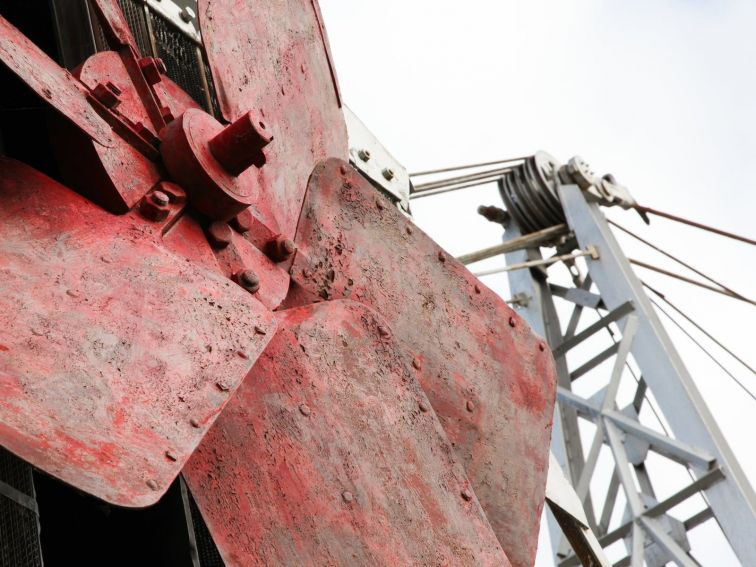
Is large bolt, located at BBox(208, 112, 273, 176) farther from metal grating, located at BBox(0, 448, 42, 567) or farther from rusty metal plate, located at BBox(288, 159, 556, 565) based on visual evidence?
metal grating, located at BBox(0, 448, 42, 567)

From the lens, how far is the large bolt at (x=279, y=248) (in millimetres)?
3289

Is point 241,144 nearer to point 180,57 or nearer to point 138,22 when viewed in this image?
point 138,22

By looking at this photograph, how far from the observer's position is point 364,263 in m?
3.48

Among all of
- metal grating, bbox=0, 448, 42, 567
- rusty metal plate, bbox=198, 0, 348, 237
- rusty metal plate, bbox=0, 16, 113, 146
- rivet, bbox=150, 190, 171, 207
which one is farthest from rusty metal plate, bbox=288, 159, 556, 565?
metal grating, bbox=0, 448, 42, 567

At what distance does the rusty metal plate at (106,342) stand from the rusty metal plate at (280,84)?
0.73m

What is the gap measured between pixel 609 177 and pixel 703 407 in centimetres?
284

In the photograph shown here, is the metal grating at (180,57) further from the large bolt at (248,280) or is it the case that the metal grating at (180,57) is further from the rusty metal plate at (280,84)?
the large bolt at (248,280)

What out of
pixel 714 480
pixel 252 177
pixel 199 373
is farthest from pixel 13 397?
pixel 714 480

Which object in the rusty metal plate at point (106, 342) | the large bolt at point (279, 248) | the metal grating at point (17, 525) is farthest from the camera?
the large bolt at point (279, 248)

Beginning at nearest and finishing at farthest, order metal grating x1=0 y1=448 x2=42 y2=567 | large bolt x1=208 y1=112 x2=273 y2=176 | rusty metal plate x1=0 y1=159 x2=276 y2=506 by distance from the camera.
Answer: rusty metal plate x1=0 y1=159 x2=276 y2=506
metal grating x1=0 y1=448 x2=42 y2=567
large bolt x1=208 y1=112 x2=273 y2=176

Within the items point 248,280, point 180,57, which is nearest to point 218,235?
point 248,280

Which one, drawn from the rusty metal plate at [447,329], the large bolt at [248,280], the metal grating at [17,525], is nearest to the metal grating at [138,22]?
the rusty metal plate at [447,329]

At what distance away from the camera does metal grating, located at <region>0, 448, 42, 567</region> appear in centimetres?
246

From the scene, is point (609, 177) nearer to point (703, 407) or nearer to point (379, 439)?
point (703, 407)
